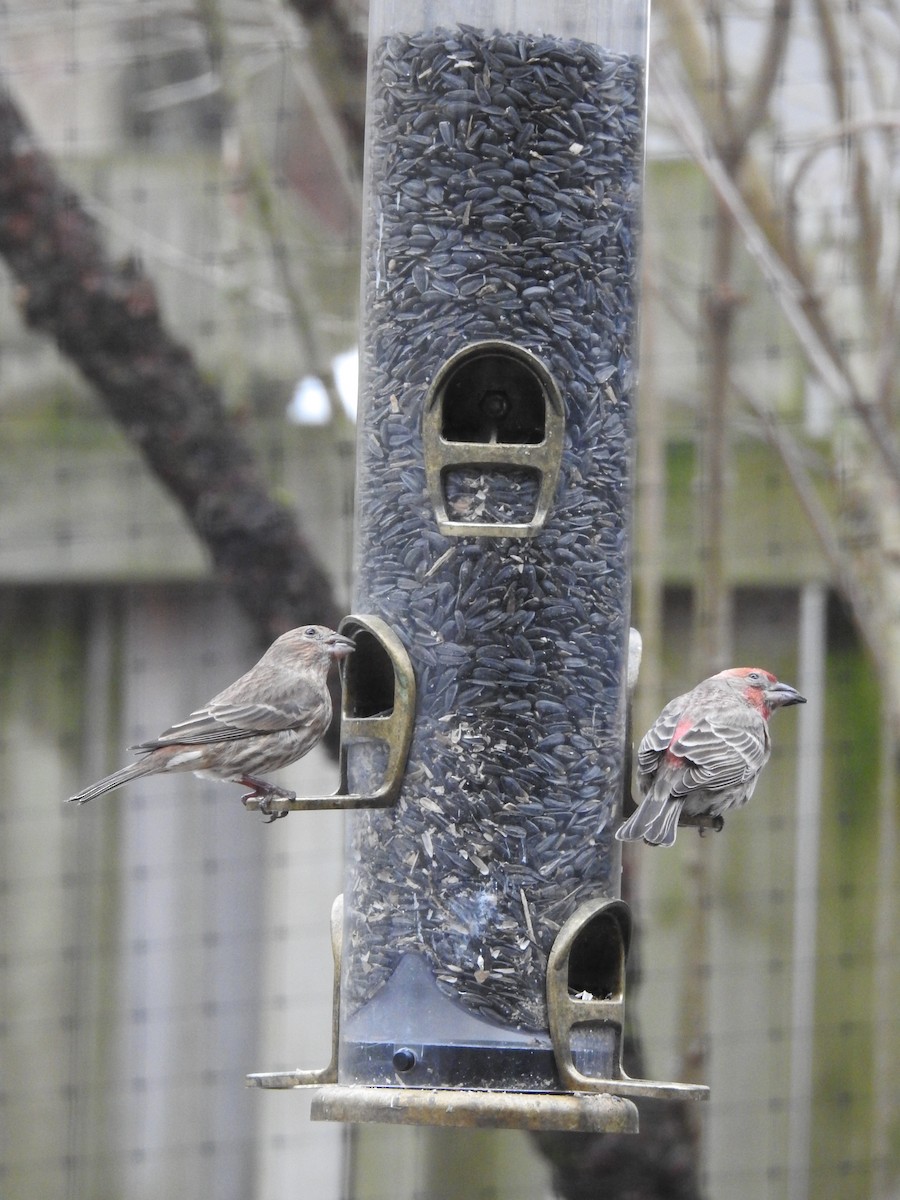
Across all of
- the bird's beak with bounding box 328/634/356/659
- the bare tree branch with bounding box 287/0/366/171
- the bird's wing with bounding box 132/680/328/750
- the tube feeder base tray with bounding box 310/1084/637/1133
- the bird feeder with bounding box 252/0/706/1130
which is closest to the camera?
the tube feeder base tray with bounding box 310/1084/637/1133

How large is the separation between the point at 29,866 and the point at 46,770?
1.54 ft

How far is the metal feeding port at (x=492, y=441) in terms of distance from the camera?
5535mm

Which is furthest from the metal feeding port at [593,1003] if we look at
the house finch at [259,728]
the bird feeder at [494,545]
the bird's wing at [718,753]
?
the house finch at [259,728]

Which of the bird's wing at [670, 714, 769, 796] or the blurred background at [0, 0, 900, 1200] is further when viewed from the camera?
the blurred background at [0, 0, 900, 1200]

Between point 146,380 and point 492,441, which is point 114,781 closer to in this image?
point 492,441

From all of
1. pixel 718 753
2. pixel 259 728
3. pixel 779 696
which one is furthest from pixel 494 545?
pixel 779 696

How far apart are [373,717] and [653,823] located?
2.77 ft

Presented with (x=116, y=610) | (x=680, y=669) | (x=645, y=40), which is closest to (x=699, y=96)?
(x=645, y=40)

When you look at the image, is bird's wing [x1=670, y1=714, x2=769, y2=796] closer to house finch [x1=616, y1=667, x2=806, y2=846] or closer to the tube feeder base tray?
house finch [x1=616, y1=667, x2=806, y2=846]

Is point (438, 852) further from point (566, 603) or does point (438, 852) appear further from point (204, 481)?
point (204, 481)

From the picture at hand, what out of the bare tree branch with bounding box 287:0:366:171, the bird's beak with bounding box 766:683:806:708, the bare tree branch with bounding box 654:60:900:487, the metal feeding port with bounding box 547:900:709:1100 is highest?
the bare tree branch with bounding box 287:0:366:171

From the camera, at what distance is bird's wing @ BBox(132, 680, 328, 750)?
659cm

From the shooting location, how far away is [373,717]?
223 inches

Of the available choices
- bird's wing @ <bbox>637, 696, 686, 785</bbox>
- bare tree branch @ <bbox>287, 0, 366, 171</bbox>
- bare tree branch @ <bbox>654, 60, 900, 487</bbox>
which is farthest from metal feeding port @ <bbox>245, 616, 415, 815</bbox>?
bare tree branch @ <bbox>287, 0, 366, 171</bbox>
